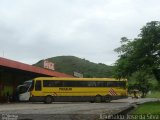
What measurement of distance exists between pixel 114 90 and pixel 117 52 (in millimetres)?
7179

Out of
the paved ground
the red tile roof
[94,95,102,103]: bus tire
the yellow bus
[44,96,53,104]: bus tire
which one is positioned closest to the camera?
the paved ground

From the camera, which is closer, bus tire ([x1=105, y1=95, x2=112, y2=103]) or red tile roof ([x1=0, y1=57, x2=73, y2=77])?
red tile roof ([x1=0, y1=57, x2=73, y2=77])

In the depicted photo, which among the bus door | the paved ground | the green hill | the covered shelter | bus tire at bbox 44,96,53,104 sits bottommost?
the paved ground

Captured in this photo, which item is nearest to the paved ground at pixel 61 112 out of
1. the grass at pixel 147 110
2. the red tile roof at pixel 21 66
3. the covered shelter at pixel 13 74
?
the grass at pixel 147 110

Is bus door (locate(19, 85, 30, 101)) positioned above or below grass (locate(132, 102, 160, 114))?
above

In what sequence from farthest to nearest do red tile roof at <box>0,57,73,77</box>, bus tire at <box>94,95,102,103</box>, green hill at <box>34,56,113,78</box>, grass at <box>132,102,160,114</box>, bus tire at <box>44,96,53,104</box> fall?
green hill at <box>34,56,113,78</box>, bus tire at <box>94,95,102,103</box>, bus tire at <box>44,96,53,104</box>, red tile roof at <box>0,57,73,77</box>, grass at <box>132,102,160,114</box>

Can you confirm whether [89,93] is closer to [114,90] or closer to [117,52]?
[114,90]

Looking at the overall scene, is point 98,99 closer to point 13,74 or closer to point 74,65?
point 13,74

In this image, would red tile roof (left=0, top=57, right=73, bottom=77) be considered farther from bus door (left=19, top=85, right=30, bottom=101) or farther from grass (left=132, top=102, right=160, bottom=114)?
grass (left=132, top=102, right=160, bottom=114)

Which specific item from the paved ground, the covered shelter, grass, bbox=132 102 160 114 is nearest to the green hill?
the covered shelter

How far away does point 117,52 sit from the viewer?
43406 millimetres

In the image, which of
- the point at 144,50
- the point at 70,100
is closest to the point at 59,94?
the point at 70,100

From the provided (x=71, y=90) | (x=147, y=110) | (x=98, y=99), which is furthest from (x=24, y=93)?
(x=147, y=110)

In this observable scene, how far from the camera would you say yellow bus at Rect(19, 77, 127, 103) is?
155 feet
